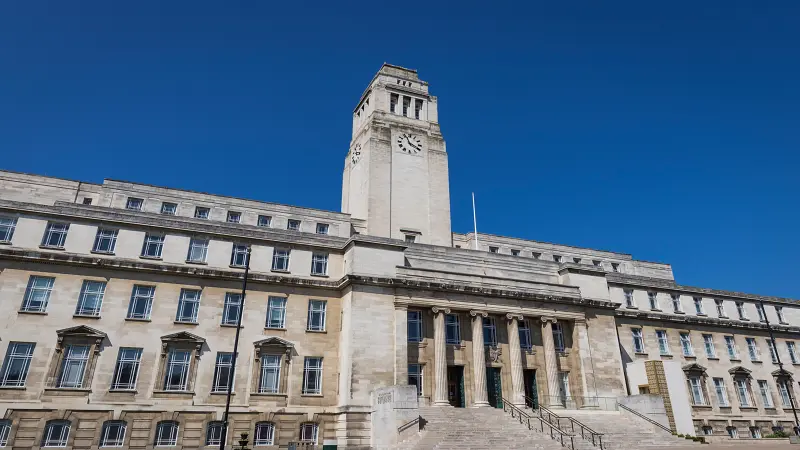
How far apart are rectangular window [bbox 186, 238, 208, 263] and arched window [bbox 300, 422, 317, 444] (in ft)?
42.9

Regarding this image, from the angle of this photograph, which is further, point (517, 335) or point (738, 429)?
point (738, 429)

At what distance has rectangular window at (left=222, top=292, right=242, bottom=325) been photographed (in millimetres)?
35938

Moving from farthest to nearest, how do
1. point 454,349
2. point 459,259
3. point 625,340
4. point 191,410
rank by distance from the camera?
point 625,340
point 459,259
point 454,349
point 191,410

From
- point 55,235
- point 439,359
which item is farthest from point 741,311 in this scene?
point 55,235

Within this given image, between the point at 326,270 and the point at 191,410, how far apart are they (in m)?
12.8

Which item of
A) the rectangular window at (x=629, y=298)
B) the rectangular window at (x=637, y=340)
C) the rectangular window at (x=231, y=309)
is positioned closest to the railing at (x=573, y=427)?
the rectangular window at (x=637, y=340)

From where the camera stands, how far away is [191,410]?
3297 centimetres

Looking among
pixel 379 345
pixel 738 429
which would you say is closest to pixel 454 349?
pixel 379 345

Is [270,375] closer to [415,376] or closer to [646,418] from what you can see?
[415,376]

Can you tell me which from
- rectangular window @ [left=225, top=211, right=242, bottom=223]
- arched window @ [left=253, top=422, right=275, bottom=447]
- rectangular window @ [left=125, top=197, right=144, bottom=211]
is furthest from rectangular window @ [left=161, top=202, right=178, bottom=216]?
arched window @ [left=253, top=422, right=275, bottom=447]

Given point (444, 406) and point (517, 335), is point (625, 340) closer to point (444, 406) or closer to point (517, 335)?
point (517, 335)

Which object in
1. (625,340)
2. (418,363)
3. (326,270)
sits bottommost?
(418,363)

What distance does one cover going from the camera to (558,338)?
4284cm

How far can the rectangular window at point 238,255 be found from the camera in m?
38.0
